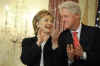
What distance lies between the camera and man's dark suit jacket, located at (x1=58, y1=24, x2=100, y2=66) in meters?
1.55

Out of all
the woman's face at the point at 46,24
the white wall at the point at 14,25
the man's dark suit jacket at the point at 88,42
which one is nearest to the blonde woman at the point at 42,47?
the woman's face at the point at 46,24

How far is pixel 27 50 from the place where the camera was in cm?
172

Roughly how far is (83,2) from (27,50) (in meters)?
1.87

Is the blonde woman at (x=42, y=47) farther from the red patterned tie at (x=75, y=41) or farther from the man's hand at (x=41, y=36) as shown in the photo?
the red patterned tie at (x=75, y=41)

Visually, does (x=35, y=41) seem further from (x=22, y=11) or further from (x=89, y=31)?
(x=22, y=11)

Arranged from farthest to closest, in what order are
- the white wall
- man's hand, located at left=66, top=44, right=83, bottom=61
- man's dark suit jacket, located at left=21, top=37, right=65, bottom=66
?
1. the white wall
2. man's dark suit jacket, located at left=21, top=37, right=65, bottom=66
3. man's hand, located at left=66, top=44, right=83, bottom=61

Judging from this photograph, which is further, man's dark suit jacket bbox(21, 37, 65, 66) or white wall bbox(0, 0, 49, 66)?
white wall bbox(0, 0, 49, 66)

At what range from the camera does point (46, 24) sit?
169cm

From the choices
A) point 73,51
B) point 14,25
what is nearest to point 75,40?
point 73,51

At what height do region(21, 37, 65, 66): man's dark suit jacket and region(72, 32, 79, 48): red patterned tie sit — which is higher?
region(72, 32, 79, 48): red patterned tie

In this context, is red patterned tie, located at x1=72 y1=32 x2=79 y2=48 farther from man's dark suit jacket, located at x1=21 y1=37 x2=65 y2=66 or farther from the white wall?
the white wall

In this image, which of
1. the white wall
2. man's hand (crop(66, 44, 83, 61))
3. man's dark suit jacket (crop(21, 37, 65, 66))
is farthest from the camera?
the white wall

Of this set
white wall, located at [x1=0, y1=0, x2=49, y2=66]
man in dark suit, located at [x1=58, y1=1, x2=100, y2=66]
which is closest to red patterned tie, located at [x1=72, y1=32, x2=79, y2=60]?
man in dark suit, located at [x1=58, y1=1, x2=100, y2=66]

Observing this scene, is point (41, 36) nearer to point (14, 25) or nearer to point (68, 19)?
point (68, 19)
